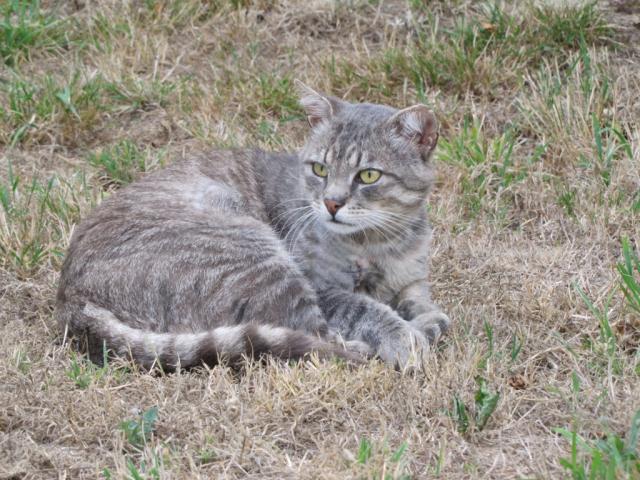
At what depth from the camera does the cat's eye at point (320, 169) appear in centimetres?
478

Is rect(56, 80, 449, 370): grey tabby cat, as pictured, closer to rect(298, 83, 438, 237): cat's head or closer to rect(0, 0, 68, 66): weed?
rect(298, 83, 438, 237): cat's head

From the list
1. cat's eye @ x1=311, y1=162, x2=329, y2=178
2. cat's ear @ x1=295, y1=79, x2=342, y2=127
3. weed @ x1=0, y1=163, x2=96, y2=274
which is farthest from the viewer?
weed @ x1=0, y1=163, x2=96, y2=274

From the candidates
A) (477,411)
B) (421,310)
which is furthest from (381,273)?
(477,411)

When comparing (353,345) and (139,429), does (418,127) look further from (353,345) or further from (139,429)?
(139,429)

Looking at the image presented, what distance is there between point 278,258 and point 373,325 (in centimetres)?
57

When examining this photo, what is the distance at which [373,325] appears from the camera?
176 inches

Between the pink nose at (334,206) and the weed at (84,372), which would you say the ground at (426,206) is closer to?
the weed at (84,372)

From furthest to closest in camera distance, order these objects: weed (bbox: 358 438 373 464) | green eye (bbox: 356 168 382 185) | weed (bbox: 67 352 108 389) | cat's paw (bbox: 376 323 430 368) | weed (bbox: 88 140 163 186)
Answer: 1. weed (bbox: 88 140 163 186)
2. green eye (bbox: 356 168 382 185)
3. cat's paw (bbox: 376 323 430 368)
4. weed (bbox: 67 352 108 389)
5. weed (bbox: 358 438 373 464)

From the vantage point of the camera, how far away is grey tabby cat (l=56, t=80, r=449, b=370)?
4203 millimetres

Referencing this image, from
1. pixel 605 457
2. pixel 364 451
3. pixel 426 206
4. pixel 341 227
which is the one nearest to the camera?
pixel 605 457

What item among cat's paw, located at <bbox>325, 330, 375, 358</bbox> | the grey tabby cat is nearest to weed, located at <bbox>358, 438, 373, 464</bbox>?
the grey tabby cat

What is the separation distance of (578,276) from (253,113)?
108 inches

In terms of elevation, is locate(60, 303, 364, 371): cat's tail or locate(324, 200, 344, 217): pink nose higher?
locate(324, 200, 344, 217): pink nose

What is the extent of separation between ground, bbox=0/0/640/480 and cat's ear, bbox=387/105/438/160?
784 mm
